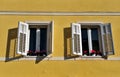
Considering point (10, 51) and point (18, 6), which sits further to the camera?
point (18, 6)

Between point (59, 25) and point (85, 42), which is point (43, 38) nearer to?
point (59, 25)

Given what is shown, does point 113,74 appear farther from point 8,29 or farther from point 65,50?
point 8,29

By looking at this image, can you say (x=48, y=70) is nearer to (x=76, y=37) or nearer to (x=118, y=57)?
(x=76, y=37)

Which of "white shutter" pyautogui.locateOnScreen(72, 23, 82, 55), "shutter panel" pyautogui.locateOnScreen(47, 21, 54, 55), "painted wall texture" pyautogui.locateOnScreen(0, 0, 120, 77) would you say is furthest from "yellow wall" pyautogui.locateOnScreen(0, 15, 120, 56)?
"white shutter" pyautogui.locateOnScreen(72, 23, 82, 55)

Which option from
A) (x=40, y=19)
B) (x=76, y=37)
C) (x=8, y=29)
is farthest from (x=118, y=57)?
(x=8, y=29)

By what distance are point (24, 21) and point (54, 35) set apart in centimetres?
136

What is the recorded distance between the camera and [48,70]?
10.8 metres

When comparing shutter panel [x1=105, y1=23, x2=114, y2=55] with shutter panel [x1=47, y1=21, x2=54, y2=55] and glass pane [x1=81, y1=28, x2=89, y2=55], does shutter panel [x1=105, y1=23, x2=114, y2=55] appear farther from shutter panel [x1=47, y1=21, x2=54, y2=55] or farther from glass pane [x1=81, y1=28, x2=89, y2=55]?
shutter panel [x1=47, y1=21, x2=54, y2=55]

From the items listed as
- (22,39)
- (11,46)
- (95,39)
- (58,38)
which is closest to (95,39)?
(95,39)

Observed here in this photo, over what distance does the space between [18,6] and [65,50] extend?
109 inches

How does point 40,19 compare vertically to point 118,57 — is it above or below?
above

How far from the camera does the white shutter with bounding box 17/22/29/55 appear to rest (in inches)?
430

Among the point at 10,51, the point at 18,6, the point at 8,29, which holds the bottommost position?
the point at 10,51

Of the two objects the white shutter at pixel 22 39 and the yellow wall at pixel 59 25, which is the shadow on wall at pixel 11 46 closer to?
the yellow wall at pixel 59 25
